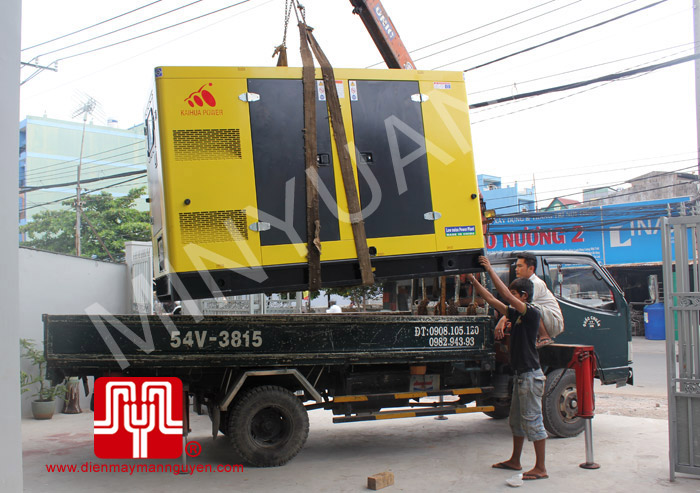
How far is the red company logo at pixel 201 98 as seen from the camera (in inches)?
228

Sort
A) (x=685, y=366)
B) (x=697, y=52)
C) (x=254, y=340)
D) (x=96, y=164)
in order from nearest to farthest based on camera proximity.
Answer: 1. (x=685, y=366)
2. (x=254, y=340)
3. (x=697, y=52)
4. (x=96, y=164)

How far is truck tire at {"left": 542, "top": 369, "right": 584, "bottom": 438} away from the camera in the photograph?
741cm

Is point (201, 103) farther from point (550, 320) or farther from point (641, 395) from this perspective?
point (641, 395)

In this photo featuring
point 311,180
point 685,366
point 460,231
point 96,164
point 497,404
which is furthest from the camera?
point 96,164

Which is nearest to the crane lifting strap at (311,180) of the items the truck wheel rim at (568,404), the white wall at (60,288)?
the truck wheel rim at (568,404)

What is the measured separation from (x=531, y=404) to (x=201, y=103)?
13.7 feet

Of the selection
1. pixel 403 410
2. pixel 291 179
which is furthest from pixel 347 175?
pixel 403 410

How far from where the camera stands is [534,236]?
26391 mm

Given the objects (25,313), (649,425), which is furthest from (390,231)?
(25,313)

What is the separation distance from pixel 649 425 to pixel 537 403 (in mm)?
3430

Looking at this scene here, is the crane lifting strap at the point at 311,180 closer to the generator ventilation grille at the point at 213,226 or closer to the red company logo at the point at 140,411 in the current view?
the generator ventilation grille at the point at 213,226

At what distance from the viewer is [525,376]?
19.0 ft

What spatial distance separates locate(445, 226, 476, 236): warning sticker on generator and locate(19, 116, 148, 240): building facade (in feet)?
136

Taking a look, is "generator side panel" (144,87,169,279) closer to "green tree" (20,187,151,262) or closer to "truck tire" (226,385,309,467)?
"truck tire" (226,385,309,467)
